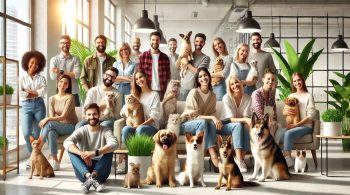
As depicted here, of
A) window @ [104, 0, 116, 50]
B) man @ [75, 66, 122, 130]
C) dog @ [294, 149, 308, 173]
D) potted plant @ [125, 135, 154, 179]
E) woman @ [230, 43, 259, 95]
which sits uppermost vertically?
window @ [104, 0, 116, 50]

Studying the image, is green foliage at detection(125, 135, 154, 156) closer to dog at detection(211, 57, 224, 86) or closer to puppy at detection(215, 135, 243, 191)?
puppy at detection(215, 135, 243, 191)

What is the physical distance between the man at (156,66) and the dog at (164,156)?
1666 millimetres

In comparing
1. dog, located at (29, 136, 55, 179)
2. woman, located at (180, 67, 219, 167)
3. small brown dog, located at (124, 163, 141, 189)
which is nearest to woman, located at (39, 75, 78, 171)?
dog, located at (29, 136, 55, 179)

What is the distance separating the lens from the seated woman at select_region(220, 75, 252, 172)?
539cm

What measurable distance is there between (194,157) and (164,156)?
0.86ft

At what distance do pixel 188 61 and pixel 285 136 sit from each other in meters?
1.45

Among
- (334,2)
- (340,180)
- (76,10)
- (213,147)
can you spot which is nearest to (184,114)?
(213,147)

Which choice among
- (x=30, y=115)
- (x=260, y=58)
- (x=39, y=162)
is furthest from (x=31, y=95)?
(x=260, y=58)

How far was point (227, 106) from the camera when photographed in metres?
5.45

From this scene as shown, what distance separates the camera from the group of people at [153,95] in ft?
17.5

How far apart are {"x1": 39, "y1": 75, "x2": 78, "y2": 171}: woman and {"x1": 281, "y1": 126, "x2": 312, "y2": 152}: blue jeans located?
2.39 m

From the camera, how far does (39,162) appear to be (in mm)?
4988

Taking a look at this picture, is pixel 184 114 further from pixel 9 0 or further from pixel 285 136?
pixel 9 0

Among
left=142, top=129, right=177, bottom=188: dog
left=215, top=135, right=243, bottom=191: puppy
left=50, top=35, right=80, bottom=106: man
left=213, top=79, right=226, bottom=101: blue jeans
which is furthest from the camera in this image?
left=50, top=35, right=80, bottom=106: man
